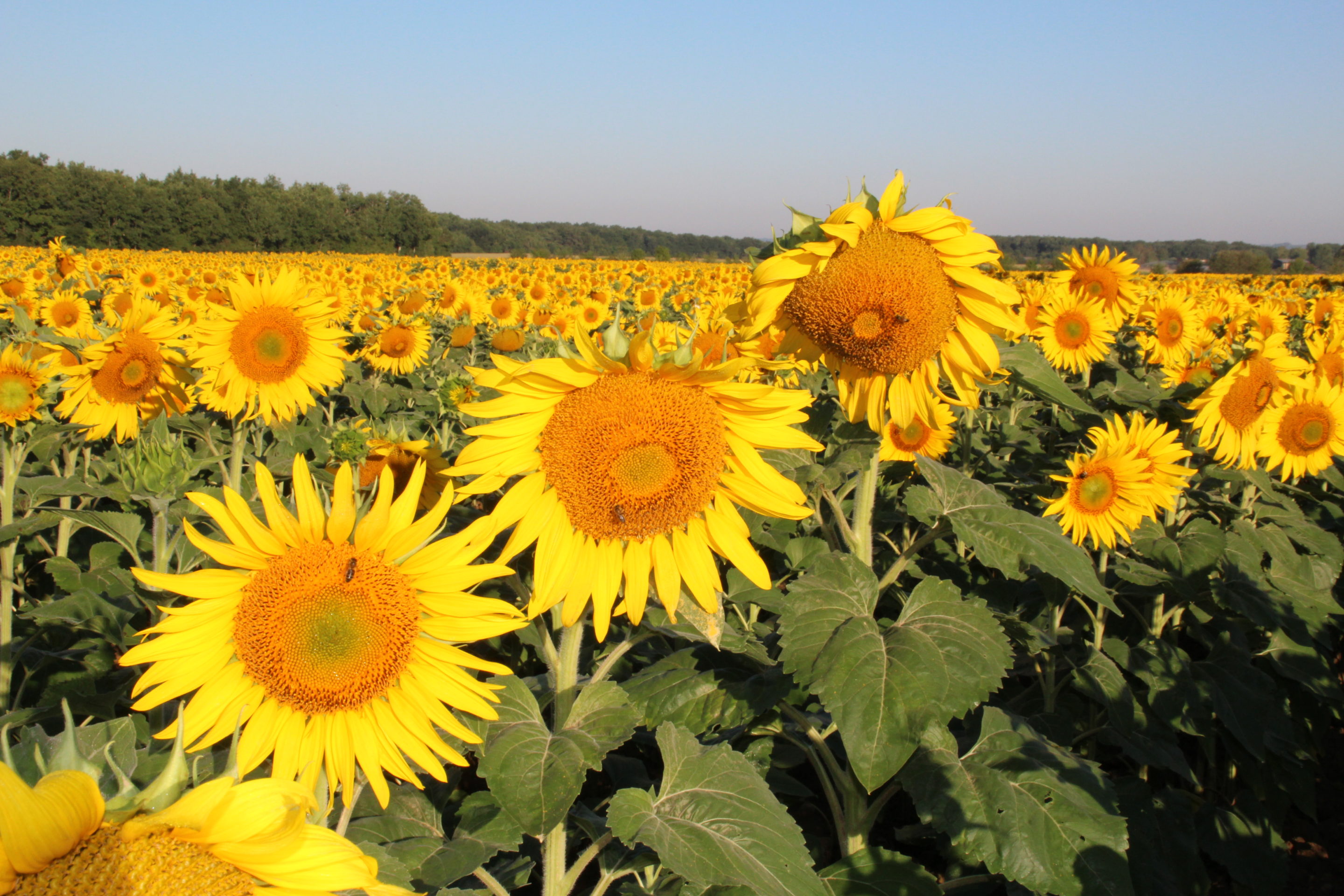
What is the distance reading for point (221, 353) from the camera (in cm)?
350

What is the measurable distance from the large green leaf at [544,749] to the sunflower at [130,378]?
8.78 ft

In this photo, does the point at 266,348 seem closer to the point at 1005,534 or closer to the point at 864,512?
the point at 864,512

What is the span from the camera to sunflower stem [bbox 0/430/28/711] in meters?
2.69

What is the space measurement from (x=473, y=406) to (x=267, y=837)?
0.88 meters

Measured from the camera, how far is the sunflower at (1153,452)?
3645 mm

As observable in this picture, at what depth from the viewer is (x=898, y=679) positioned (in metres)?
1.80

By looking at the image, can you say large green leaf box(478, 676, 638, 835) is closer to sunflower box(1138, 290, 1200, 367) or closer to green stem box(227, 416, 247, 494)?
green stem box(227, 416, 247, 494)

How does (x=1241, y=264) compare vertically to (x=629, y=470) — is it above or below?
above

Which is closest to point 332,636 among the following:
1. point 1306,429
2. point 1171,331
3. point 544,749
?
point 544,749

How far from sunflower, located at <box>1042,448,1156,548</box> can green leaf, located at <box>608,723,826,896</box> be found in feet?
7.89

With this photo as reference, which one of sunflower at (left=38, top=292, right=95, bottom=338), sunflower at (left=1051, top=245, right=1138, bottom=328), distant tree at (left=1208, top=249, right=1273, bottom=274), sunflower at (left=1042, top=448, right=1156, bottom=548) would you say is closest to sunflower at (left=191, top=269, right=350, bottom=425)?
sunflower at (left=1042, top=448, right=1156, bottom=548)

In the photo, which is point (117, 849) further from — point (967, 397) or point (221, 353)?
point (221, 353)

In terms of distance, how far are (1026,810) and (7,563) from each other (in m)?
3.63

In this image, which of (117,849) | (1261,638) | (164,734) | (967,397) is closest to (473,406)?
(164,734)
